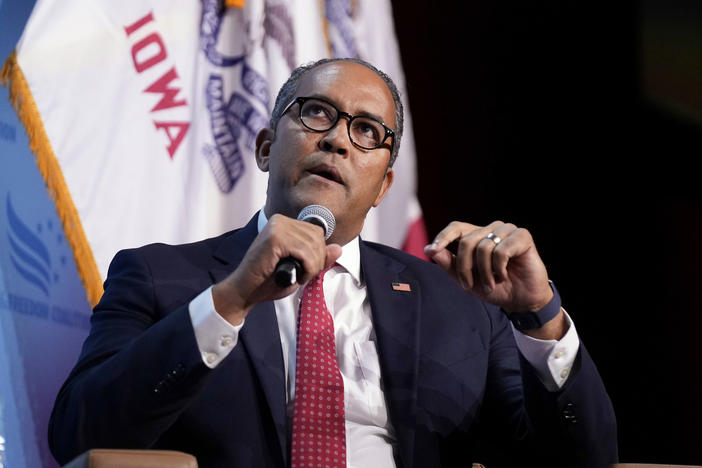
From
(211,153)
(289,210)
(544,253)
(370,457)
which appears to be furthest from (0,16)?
(544,253)

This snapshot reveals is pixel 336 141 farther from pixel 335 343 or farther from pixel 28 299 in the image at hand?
pixel 28 299

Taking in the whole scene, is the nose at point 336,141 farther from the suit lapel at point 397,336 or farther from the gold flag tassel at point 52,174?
the gold flag tassel at point 52,174

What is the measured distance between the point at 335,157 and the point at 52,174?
811 mm

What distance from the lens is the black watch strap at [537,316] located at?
1.34 meters

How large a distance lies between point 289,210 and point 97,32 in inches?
34.3

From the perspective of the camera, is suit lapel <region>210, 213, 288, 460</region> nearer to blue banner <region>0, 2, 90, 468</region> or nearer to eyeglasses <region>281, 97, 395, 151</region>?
eyeglasses <region>281, 97, 395, 151</region>

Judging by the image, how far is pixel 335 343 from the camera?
1.50 metres

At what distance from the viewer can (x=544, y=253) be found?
283 cm

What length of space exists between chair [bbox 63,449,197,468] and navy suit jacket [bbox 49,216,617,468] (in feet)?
0.50

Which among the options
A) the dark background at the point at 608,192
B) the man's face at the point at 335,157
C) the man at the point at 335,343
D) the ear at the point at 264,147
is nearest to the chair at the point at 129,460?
the man at the point at 335,343

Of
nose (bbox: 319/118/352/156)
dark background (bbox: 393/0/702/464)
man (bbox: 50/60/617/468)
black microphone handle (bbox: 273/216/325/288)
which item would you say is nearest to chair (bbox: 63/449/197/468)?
man (bbox: 50/60/617/468)

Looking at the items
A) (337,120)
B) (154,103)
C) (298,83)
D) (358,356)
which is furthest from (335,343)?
(154,103)

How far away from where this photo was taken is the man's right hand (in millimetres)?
1063

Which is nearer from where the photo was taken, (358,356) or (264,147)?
(358,356)
